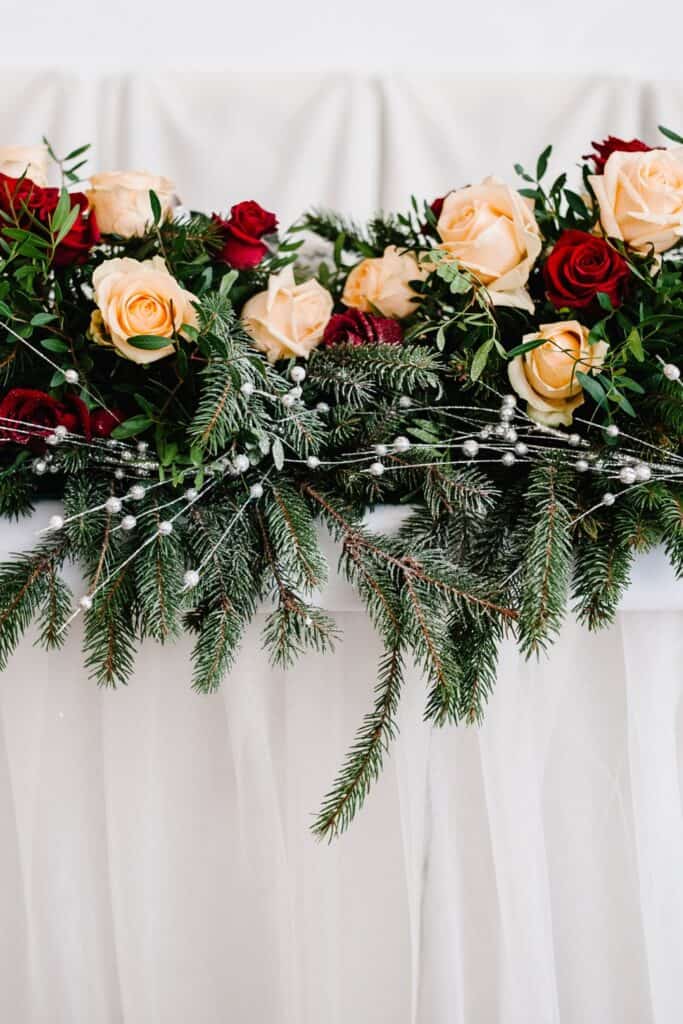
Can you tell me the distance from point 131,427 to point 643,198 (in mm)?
396

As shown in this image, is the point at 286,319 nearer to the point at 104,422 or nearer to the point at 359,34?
the point at 104,422

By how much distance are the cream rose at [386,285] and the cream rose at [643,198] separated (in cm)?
15

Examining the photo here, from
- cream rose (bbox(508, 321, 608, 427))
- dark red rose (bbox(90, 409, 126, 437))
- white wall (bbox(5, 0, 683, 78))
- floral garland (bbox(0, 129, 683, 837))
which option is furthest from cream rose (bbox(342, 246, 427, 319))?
white wall (bbox(5, 0, 683, 78))

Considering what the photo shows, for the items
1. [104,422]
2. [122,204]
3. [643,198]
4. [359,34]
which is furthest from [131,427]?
[359,34]

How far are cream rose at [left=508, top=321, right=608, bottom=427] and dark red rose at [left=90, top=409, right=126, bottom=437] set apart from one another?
271 mm

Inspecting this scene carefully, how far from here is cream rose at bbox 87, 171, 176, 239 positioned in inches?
26.3

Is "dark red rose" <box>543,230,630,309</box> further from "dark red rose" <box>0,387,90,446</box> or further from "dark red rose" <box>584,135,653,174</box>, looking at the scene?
"dark red rose" <box>0,387,90,446</box>

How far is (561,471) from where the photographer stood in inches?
20.9

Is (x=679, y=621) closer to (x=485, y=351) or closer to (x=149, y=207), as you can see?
(x=485, y=351)

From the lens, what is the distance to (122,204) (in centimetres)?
67

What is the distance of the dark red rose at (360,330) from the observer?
61 cm

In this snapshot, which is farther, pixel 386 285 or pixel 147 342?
pixel 386 285

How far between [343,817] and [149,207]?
50cm

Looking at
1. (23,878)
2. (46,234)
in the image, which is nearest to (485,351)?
(46,234)
